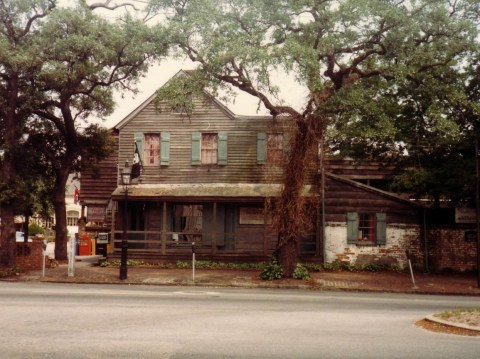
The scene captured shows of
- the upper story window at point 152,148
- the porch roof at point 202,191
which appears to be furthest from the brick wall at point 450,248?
the upper story window at point 152,148

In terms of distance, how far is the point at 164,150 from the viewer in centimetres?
2483

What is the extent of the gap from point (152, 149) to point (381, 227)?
1086 centimetres

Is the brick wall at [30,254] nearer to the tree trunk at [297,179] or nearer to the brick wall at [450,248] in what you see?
the tree trunk at [297,179]

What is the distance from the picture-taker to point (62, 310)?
10.8m

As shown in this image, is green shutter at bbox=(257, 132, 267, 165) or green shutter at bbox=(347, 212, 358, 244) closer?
green shutter at bbox=(347, 212, 358, 244)

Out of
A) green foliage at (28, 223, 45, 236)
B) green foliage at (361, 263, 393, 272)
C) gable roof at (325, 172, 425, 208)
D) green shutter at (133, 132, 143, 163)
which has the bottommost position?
green foliage at (361, 263, 393, 272)

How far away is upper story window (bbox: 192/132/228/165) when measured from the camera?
2472 centimetres

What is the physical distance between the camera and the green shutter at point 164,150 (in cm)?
2478

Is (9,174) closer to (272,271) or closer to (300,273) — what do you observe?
(272,271)

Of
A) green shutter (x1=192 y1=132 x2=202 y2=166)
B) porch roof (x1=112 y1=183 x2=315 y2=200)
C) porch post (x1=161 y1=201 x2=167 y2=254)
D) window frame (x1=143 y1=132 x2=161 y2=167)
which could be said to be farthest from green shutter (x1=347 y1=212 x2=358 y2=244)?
window frame (x1=143 y1=132 x2=161 y2=167)

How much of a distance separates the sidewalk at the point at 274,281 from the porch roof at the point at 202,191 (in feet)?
10.5

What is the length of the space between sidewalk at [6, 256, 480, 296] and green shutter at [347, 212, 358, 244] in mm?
1720

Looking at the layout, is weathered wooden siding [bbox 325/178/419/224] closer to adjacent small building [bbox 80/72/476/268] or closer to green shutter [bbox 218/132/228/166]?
adjacent small building [bbox 80/72/476/268]

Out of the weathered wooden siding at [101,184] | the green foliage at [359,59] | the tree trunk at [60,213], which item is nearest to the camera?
the green foliage at [359,59]
